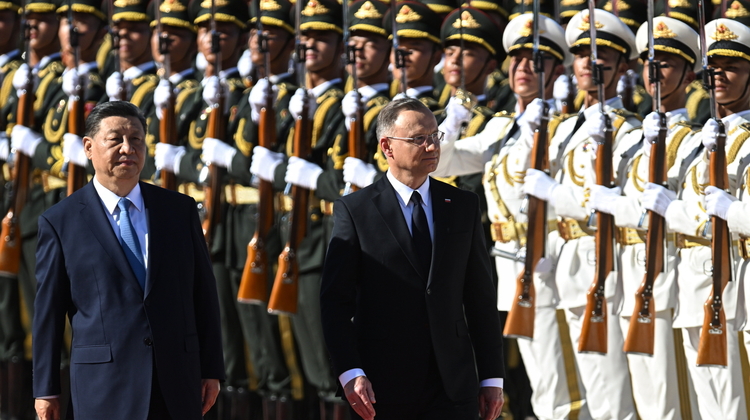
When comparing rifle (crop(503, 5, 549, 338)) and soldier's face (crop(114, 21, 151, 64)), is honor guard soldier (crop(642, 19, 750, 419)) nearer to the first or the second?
rifle (crop(503, 5, 549, 338))

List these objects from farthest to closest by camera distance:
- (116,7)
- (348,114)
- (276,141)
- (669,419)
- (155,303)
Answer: (116,7) → (276,141) → (348,114) → (669,419) → (155,303)

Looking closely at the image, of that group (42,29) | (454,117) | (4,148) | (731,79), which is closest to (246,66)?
(42,29)

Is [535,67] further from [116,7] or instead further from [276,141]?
[116,7]

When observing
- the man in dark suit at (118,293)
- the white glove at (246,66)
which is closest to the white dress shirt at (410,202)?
the man in dark suit at (118,293)

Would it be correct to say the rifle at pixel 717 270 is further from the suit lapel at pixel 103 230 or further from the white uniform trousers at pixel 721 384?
the suit lapel at pixel 103 230

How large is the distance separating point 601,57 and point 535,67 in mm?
375

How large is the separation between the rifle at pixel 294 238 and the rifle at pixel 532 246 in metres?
1.41

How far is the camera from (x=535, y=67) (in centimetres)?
761

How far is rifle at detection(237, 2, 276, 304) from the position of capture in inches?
325

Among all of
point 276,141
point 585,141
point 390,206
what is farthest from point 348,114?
point 390,206

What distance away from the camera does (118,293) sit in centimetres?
464

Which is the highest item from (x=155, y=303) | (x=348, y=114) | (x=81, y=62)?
(x=81, y=62)

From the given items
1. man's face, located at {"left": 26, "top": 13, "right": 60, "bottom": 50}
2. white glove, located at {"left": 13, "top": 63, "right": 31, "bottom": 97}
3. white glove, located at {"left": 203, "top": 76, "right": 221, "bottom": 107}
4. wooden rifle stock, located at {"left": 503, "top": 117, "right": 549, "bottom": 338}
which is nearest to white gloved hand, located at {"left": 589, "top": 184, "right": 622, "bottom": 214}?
wooden rifle stock, located at {"left": 503, "top": 117, "right": 549, "bottom": 338}

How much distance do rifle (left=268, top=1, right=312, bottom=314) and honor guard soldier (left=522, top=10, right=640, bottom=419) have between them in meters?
1.50
